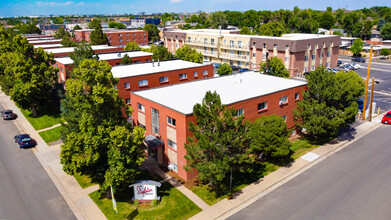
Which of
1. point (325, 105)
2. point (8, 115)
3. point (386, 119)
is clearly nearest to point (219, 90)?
point (325, 105)

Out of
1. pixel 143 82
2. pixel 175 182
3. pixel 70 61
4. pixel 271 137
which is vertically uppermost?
pixel 70 61

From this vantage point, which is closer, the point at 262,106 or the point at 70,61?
the point at 262,106

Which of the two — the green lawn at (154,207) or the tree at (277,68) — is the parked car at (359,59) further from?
the green lawn at (154,207)

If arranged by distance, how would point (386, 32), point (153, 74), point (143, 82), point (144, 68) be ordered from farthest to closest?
1. point (386, 32)
2. point (144, 68)
3. point (153, 74)
4. point (143, 82)

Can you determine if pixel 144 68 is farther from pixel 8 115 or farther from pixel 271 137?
pixel 271 137

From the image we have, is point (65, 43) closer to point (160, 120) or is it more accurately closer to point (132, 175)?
point (160, 120)

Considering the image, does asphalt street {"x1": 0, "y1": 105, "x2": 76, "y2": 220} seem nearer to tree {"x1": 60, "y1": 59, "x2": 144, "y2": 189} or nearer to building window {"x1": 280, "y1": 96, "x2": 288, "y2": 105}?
tree {"x1": 60, "y1": 59, "x2": 144, "y2": 189}

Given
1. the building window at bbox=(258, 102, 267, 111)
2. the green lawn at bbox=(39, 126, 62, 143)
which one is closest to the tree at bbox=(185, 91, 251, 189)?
the building window at bbox=(258, 102, 267, 111)
